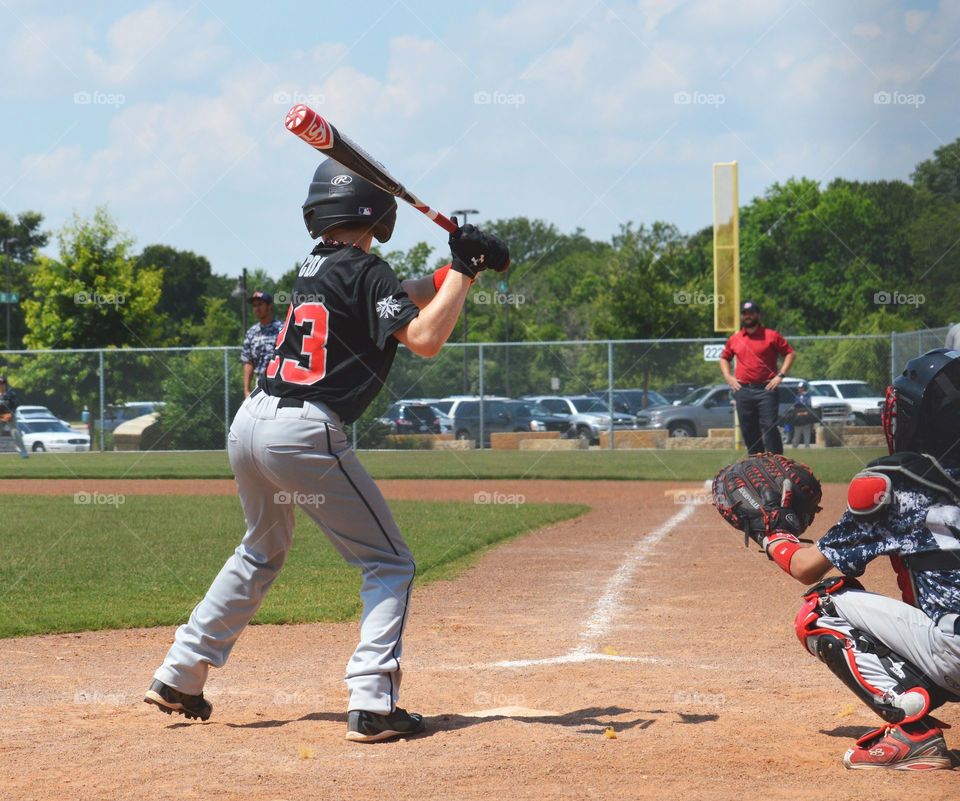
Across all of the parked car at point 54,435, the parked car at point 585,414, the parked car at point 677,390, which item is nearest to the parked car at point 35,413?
the parked car at point 54,435

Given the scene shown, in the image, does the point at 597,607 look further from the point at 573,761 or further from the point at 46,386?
the point at 46,386

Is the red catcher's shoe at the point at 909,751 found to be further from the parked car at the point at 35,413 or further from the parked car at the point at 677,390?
the parked car at the point at 35,413

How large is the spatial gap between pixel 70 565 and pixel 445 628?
12.4 ft

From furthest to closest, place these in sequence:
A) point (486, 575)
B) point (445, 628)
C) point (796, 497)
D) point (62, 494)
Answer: point (62, 494)
point (486, 575)
point (445, 628)
point (796, 497)

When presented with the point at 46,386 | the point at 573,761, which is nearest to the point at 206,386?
the point at 46,386

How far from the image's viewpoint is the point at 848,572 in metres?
3.86

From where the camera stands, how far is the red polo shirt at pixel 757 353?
1345 centimetres

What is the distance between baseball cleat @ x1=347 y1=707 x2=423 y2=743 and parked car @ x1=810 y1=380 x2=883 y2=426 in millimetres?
20813

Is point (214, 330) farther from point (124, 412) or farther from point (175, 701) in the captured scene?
point (175, 701)

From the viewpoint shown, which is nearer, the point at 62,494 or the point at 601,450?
the point at 62,494

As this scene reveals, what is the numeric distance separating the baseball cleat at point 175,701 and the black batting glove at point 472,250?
6.40 ft

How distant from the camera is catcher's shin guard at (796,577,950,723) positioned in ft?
12.6

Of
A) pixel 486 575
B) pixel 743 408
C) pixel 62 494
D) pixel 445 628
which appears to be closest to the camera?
pixel 445 628

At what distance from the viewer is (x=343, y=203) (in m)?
4.51
